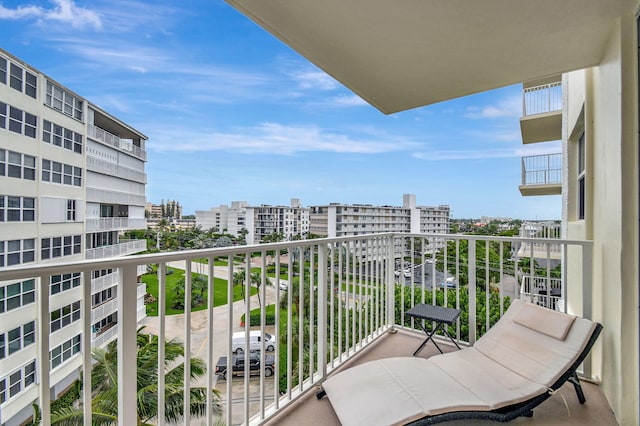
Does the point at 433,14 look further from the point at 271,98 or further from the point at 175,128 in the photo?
the point at 271,98

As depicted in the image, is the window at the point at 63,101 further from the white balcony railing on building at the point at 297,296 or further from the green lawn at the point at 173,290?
the green lawn at the point at 173,290

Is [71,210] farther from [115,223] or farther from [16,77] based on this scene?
[16,77]

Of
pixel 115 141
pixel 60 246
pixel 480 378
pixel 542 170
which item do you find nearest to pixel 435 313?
pixel 480 378

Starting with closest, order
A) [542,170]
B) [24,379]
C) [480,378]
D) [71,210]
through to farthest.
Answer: [24,379]
[480,378]
[71,210]
[542,170]

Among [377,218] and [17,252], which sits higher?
[377,218]

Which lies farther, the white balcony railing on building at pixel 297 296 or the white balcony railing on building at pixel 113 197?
the white balcony railing on building at pixel 113 197

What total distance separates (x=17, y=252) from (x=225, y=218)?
5.18 meters

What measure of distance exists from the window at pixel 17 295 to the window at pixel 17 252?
254 cm

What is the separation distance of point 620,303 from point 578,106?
282 cm

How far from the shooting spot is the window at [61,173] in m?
4.15

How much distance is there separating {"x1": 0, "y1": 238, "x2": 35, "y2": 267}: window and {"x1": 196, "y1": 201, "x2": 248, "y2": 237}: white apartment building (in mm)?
3364

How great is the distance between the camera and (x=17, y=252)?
3.42 meters

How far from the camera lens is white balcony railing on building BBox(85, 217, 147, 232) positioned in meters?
5.22

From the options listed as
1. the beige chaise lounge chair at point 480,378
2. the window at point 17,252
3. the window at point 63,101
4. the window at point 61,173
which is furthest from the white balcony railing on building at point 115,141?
the beige chaise lounge chair at point 480,378
